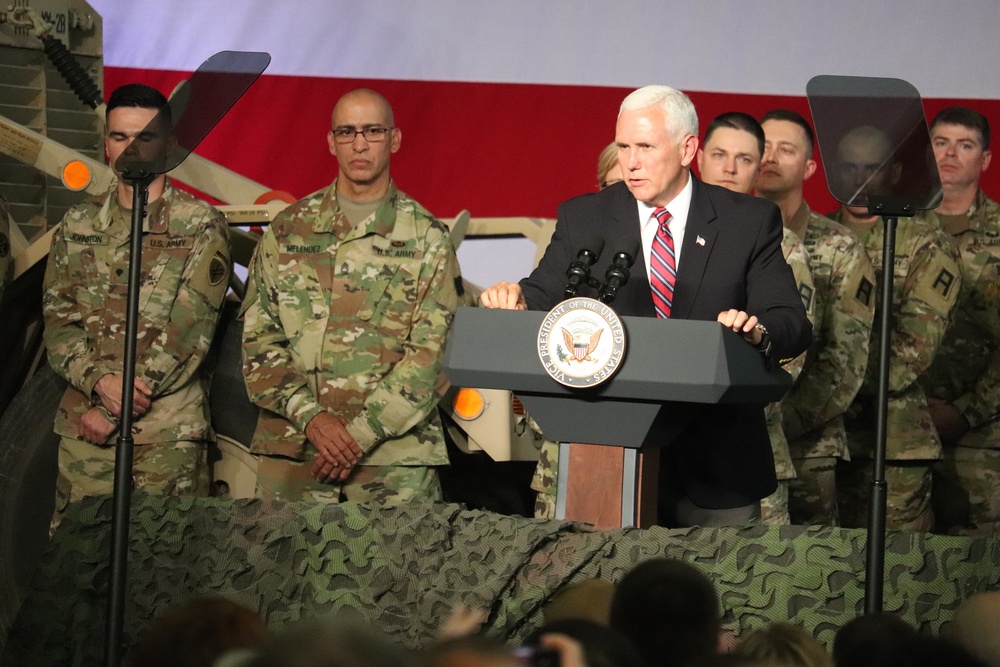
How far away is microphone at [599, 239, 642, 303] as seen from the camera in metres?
2.74

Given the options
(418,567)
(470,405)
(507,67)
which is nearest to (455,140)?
(507,67)

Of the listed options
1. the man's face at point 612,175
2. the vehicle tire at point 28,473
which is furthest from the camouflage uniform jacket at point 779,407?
the vehicle tire at point 28,473

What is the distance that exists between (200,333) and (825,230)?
6.39 ft

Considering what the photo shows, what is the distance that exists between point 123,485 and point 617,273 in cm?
108

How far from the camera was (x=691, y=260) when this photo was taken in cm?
311

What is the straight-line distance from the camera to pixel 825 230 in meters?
4.48

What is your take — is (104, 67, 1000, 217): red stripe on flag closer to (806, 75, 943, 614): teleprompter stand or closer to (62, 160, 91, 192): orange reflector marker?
(62, 160, 91, 192): orange reflector marker

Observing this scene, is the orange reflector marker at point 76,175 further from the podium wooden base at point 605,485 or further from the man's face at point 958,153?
the man's face at point 958,153

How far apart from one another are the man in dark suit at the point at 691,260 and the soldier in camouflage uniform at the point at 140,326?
1.51m

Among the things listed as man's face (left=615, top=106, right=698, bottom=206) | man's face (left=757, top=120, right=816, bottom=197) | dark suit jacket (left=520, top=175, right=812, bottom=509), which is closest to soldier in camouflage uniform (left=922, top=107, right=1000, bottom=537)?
man's face (left=757, top=120, right=816, bottom=197)

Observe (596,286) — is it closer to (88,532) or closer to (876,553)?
(876,553)

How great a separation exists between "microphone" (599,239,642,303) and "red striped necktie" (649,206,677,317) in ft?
0.99

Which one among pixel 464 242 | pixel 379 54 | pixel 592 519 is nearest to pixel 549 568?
pixel 592 519

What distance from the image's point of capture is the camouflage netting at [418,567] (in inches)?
108
